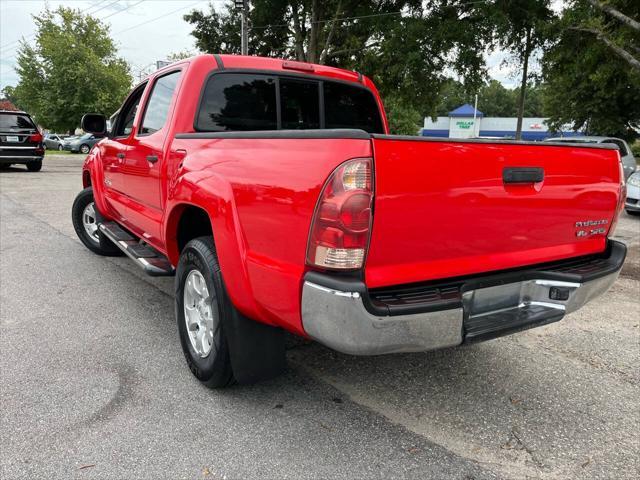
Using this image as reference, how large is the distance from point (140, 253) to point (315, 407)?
211cm

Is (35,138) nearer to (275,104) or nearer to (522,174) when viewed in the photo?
(275,104)

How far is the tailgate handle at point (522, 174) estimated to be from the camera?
2238 mm

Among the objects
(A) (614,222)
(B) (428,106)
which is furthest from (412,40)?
(A) (614,222)

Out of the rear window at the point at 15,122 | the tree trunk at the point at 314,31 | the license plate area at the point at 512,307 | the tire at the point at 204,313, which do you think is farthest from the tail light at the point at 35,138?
the license plate area at the point at 512,307

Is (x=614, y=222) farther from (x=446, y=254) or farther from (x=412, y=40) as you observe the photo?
(x=412, y=40)

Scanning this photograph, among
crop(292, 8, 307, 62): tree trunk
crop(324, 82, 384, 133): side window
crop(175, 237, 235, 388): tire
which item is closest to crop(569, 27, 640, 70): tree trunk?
crop(324, 82, 384, 133): side window

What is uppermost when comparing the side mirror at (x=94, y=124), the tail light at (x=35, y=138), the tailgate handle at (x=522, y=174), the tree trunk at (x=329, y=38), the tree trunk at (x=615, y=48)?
the tree trunk at (x=329, y=38)

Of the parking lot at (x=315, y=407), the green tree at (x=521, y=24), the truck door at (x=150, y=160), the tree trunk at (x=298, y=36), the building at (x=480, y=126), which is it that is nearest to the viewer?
the parking lot at (x=315, y=407)

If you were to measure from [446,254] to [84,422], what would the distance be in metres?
2.00

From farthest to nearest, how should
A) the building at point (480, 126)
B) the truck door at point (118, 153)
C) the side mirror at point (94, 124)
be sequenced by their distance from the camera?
the building at point (480, 126) → the side mirror at point (94, 124) → the truck door at point (118, 153)

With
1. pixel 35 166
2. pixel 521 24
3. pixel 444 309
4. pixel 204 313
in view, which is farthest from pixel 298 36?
pixel 444 309

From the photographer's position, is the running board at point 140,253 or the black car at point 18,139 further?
the black car at point 18,139

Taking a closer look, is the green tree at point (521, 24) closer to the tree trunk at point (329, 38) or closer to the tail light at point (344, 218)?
the tree trunk at point (329, 38)

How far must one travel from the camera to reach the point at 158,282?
15.9ft
